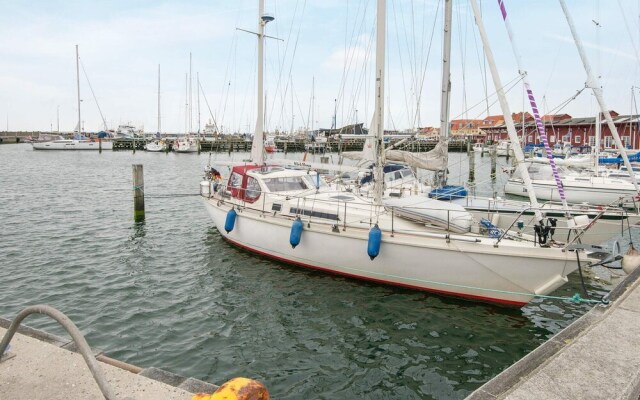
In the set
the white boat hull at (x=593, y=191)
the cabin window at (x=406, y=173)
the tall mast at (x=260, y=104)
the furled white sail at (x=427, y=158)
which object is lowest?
the white boat hull at (x=593, y=191)

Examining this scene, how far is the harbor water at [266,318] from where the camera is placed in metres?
7.43

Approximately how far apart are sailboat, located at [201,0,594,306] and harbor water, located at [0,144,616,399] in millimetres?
517

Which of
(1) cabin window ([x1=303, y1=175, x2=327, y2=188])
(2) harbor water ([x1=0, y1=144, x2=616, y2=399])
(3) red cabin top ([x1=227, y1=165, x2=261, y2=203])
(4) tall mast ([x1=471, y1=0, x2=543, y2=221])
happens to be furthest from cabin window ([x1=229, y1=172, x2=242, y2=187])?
(4) tall mast ([x1=471, y1=0, x2=543, y2=221])

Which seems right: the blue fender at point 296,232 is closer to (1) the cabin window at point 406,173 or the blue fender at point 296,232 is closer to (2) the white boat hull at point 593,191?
(1) the cabin window at point 406,173

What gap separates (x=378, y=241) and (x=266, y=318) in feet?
10.1

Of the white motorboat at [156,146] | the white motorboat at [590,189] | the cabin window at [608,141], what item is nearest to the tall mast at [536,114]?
the white motorboat at [590,189]

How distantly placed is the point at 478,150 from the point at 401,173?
74.2m

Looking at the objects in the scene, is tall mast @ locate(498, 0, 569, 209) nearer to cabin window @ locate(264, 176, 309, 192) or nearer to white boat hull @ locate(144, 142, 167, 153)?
cabin window @ locate(264, 176, 309, 192)

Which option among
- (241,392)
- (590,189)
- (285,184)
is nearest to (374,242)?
(285,184)

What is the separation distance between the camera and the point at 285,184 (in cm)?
1408

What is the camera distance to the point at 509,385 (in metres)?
4.71

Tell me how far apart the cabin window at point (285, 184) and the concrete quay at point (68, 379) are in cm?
878

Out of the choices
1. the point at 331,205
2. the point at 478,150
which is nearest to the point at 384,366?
the point at 331,205

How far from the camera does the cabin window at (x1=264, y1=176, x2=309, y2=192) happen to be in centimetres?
1384
